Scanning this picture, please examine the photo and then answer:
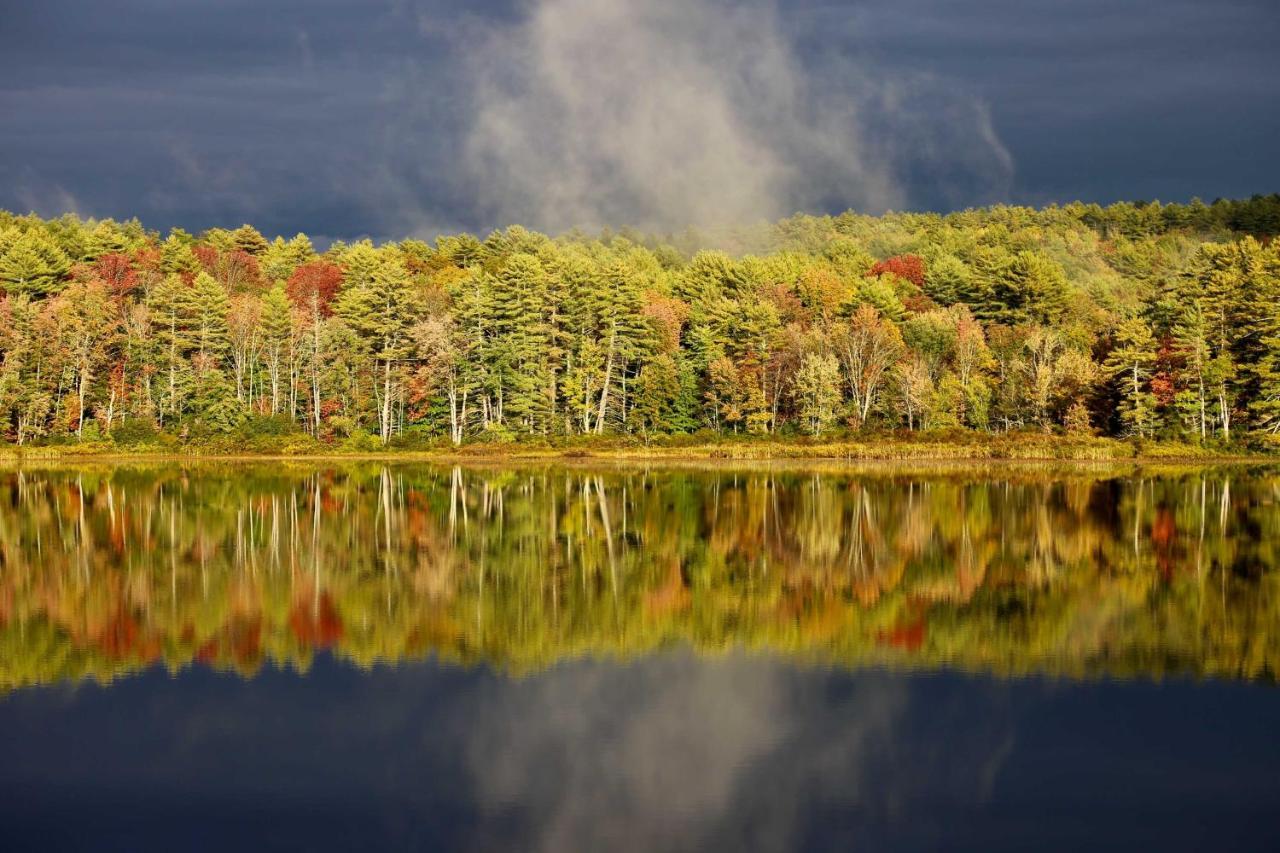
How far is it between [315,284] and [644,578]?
57.4 m

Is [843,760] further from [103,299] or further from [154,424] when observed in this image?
[103,299]

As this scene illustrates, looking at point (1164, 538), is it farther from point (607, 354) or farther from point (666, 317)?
point (666, 317)

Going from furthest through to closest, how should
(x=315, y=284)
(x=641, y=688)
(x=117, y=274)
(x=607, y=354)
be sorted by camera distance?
(x=315, y=284) < (x=117, y=274) < (x=607, y=354) < (x=641, y=688)

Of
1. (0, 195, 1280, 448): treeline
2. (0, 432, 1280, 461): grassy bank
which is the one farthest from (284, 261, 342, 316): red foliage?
(0, 432, 1280, 461): grassy bank

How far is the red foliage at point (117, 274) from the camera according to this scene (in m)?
69.6

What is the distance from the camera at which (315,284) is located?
7381 cm

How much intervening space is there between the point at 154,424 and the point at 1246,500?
48457 millimetres

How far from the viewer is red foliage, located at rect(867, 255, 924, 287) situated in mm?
87438

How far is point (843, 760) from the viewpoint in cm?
1126

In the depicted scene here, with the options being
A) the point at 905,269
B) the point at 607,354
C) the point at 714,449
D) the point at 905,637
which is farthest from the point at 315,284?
the point at 905,637

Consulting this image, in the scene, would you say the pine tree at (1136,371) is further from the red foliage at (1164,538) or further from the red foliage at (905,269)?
the red foliage at (905,269)

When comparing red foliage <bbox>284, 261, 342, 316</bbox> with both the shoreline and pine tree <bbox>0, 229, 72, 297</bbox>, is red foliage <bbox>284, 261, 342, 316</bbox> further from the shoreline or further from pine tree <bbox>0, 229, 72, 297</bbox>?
the shoreline

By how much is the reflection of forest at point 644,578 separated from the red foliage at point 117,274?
3632cm

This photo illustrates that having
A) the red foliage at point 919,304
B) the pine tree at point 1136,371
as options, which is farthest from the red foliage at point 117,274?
the pine tree at point 1136,371
